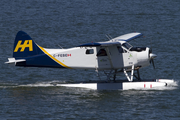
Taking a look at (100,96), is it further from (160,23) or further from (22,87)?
(160,23)

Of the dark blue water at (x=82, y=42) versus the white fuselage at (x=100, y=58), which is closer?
the dark blue water at (x=82, y=42)

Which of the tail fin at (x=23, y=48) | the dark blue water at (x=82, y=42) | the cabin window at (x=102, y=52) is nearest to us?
the dark blue water at (x=82, y=42)

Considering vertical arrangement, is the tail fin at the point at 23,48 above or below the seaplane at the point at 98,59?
above

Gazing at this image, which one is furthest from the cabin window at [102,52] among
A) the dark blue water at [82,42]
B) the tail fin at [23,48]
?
the tail fin at [23,48]

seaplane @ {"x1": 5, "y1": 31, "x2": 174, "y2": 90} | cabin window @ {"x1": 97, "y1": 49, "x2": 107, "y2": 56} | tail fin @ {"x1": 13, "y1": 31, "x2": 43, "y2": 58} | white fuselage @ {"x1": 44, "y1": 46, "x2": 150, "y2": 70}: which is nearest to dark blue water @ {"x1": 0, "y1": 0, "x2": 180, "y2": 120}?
seaplane @ {"x1": 5, "y1": 31, "x2": 174, "y2": 90}

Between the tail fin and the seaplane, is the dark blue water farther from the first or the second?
the tail fin

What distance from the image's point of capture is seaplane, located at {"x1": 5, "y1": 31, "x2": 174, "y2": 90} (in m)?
23.8

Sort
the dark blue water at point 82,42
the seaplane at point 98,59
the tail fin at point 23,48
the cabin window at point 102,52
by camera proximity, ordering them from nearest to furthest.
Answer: the dark blue water at point 82,42 < the seaplane at point 98,59 < the cabin window at point 102,52 < the tail fin at point 23,48

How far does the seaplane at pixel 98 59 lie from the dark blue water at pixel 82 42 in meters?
0.79

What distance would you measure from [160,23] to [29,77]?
1994 cm

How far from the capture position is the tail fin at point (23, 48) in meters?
24.8

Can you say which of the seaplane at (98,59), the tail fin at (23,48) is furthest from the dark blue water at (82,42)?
the tail fin at (23,48)

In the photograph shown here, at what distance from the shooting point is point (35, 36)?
127 feet

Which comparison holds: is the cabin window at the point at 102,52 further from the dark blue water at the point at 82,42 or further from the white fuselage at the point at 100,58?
the dark blue water at the point at 82,42
